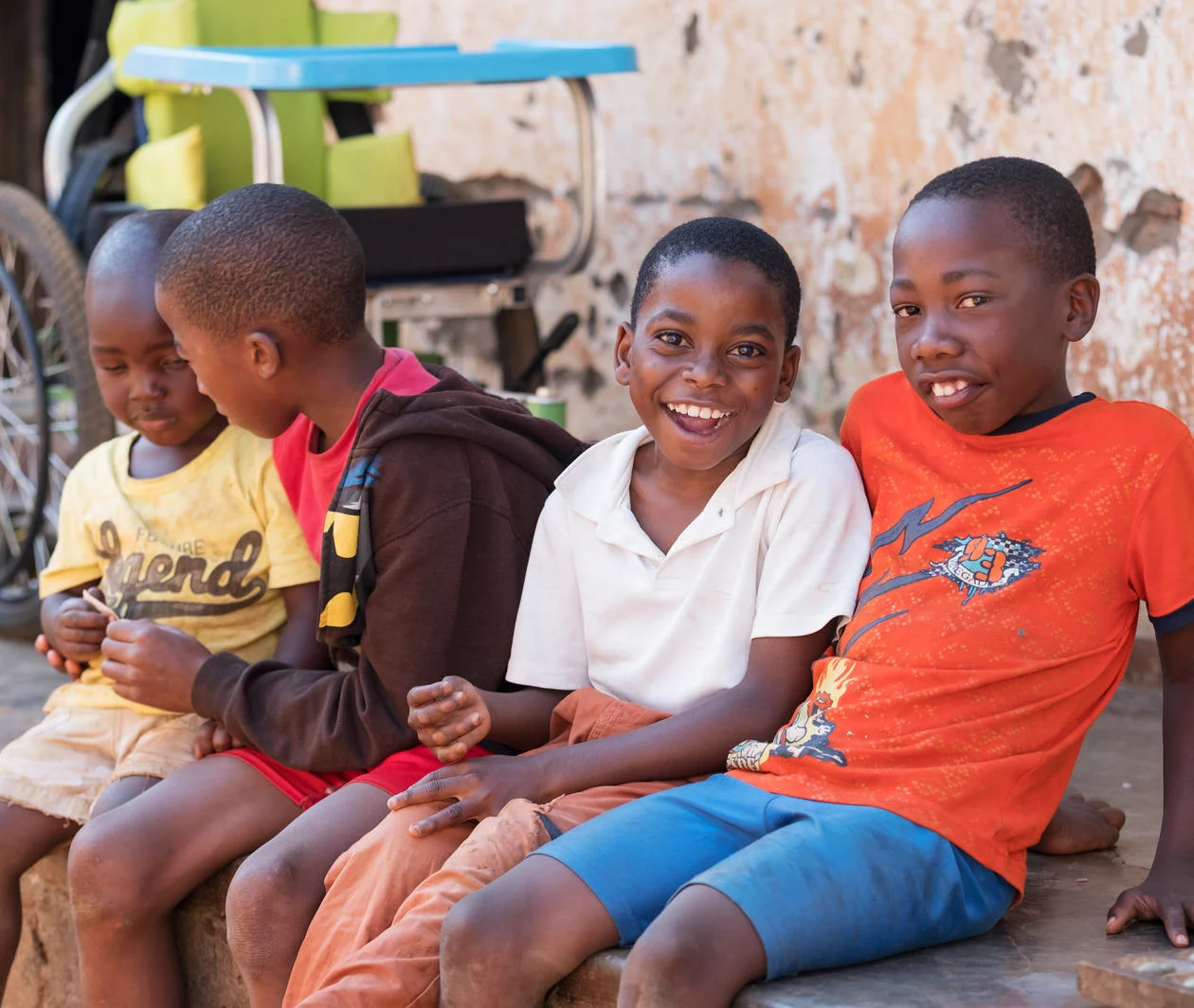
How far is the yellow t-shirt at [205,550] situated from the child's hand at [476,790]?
57 centimetres

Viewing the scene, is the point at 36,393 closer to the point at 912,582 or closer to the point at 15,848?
the point at 15,848

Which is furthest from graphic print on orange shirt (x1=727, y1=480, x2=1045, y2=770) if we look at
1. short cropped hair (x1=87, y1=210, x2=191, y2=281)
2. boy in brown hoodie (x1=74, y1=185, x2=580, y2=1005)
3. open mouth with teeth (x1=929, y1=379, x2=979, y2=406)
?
short cropped hair (x1=87, y1=210, x2=191, y2=281)

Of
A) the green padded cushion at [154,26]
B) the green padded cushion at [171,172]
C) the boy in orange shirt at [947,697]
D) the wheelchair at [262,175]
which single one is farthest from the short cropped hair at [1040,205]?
the green padded cushion at [154,26]

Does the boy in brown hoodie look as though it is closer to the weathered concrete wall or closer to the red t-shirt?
the red t-shirt

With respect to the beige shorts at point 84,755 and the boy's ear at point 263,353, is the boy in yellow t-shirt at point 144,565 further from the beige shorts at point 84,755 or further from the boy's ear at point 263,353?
the boy's ear at point 263,353

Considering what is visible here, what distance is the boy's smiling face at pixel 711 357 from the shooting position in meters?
2.10

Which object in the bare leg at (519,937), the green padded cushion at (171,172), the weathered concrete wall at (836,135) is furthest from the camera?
the green padded cushion at (171,172)

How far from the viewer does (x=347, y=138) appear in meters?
4.55

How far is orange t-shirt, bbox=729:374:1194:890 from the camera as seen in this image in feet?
6.13

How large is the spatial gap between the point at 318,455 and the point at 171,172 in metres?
1.72

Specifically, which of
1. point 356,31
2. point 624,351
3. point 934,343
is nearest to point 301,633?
point 624,351

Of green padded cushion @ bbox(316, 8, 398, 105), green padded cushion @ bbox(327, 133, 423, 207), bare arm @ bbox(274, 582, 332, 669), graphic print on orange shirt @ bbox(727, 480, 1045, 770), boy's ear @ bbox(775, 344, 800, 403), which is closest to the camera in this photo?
graphic print on orange shirt @ bbox(727, 480, 1045, 770)

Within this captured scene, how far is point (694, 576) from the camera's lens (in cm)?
210

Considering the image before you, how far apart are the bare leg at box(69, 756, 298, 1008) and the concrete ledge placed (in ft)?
0.23
